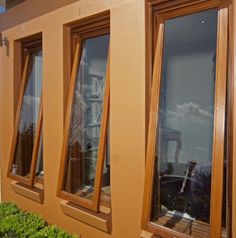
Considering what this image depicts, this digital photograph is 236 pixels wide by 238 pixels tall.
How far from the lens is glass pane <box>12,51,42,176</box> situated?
5.00 m

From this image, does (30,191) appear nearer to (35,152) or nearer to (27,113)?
(35,152)

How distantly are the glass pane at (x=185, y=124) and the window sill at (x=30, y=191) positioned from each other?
198 centimetres

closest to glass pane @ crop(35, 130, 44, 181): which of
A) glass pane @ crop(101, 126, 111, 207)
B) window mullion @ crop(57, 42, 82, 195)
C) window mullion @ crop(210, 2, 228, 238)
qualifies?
window mullion @ crop(57, 42, 82, 195)

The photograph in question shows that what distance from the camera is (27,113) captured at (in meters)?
5.18

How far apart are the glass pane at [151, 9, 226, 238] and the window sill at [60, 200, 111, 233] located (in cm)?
63

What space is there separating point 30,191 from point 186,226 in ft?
8.33

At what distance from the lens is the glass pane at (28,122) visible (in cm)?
500

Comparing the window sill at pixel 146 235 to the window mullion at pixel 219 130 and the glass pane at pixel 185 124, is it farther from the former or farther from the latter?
the window mullion at pixel 219 130

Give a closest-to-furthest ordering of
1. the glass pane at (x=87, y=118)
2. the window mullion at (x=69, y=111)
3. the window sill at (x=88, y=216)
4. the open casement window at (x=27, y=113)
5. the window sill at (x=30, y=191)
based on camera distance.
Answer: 1. the window sill at (x=88, y=216)
2. the glass pane at (x=87, y=118)
3. the window mullion at (x=69, y=111)
4. the window sill at (x=30, y=191)
5. the open casement window at (x=27, y=113)

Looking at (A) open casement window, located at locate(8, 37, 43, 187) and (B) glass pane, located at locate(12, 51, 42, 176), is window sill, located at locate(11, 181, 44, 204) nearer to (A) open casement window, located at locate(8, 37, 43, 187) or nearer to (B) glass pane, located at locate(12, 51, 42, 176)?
(A) open casement window, located at locate(8, 37, 43, 187)

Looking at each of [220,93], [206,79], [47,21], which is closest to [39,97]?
[47,21]

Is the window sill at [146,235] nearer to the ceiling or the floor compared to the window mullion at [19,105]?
nearer to the floor

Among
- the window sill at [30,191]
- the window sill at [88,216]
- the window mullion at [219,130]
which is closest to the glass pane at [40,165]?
the window sill at [30,191]

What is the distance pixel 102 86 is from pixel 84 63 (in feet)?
1.51
